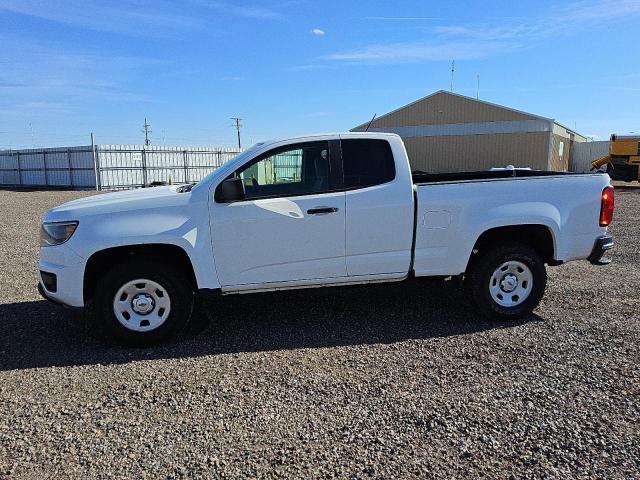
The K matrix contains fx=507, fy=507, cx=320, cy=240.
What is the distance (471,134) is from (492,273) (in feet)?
95.6

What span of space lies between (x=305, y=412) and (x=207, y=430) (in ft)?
Result: 2.18

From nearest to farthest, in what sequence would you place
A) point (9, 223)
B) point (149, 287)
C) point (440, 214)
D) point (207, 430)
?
point (207, 430) < point (149, 287) < point (440, 214) < point (9, 223)

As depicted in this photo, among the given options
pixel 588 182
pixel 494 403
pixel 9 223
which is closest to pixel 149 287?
pixel 494 403

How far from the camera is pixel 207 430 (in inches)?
129

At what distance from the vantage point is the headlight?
14.8 ft

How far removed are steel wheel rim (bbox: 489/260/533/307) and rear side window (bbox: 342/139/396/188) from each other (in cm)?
155

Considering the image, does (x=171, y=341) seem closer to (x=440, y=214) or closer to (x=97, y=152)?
(x=440, y=214)

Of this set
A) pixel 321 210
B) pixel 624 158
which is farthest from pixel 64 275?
pixel 624 158

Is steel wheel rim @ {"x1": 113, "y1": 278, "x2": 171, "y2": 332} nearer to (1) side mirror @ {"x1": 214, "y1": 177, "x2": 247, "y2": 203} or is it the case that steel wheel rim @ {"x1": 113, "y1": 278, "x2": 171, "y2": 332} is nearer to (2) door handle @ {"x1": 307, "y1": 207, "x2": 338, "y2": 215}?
(1) side mirror @ {"x1": 214, "y1": 177, "x2": 247, "y2": 203}

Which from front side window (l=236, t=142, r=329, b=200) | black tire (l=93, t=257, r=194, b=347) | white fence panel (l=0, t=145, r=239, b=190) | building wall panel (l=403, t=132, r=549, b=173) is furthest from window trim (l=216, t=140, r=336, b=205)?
building wall panel (l=403, t=132, r=549, b=173)

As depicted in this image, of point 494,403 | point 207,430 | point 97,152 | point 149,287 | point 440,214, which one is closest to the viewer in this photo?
point 207,430

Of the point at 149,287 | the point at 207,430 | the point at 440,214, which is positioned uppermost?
the point at 440,214

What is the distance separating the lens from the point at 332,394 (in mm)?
3742

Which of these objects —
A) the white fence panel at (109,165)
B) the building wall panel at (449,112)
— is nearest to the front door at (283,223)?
the white fence panel at (109,165)
